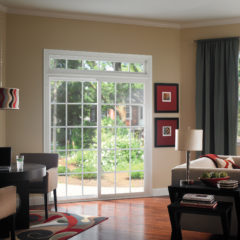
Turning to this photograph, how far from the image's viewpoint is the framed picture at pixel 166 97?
6.67 meters

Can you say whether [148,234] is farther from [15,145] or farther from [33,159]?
[15,145]

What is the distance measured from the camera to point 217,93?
6.53 meters

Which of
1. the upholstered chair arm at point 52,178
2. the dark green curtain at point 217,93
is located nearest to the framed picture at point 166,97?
the dark green curtain at point 217,93

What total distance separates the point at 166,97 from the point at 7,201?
3689mm

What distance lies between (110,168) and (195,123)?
1.66 m

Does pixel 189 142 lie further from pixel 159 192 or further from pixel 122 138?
pixel 159 192

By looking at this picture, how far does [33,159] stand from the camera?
579cm

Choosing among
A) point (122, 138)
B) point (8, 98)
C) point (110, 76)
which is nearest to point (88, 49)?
point (110, 76)

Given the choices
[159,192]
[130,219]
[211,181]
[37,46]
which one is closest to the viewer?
[211,181]

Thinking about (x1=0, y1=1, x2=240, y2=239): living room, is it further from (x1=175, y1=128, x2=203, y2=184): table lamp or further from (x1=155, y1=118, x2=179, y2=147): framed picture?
(x1=175, y1=128, x2=203, y2=184): table lamp

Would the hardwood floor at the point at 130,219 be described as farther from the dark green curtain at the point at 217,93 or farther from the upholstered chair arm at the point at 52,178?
the dark green curtain at the point at 217,93

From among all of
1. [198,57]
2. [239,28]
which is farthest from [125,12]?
[239,28]

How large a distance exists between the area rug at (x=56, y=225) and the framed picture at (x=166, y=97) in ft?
7.72

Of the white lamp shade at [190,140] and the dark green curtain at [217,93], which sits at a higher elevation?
the dark green curtain at [217,93]
